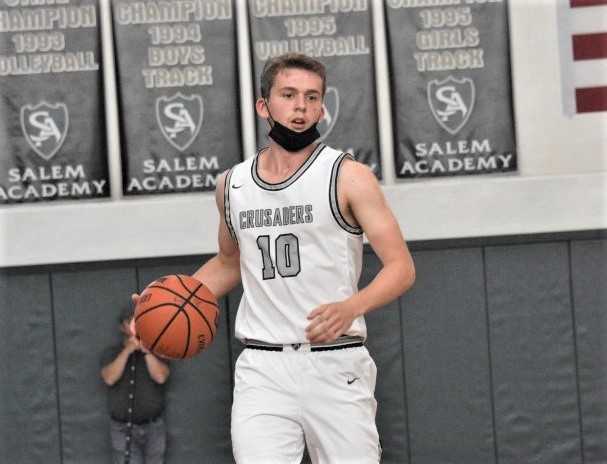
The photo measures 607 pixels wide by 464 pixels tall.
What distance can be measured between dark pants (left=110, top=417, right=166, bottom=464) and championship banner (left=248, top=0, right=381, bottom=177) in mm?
1993

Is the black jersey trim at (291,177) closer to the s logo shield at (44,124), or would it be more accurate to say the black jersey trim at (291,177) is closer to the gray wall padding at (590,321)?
the s logo shield at (44,124)

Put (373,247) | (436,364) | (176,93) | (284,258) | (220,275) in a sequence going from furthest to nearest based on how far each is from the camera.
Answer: (436,364) → (176,93) → (220,275) → (284,258) → (373,247)

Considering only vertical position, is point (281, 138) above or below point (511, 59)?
below

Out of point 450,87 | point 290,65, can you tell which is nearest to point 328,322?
point 290,65

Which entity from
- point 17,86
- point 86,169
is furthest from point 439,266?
point 17,86

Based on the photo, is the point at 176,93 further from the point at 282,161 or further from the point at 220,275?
the point at 282,161

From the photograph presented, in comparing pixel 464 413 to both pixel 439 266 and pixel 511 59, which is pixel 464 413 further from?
pixel 511 59

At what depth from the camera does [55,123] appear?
8.05m

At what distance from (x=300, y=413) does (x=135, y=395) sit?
10.3 ft

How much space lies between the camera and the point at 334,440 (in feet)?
16.4

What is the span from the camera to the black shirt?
795 centimetres

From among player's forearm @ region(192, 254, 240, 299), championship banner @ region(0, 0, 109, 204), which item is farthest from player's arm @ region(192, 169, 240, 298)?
championship banner @ region(0, 0, 109, 204)

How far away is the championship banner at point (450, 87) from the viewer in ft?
26.5

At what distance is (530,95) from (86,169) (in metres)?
2.97
